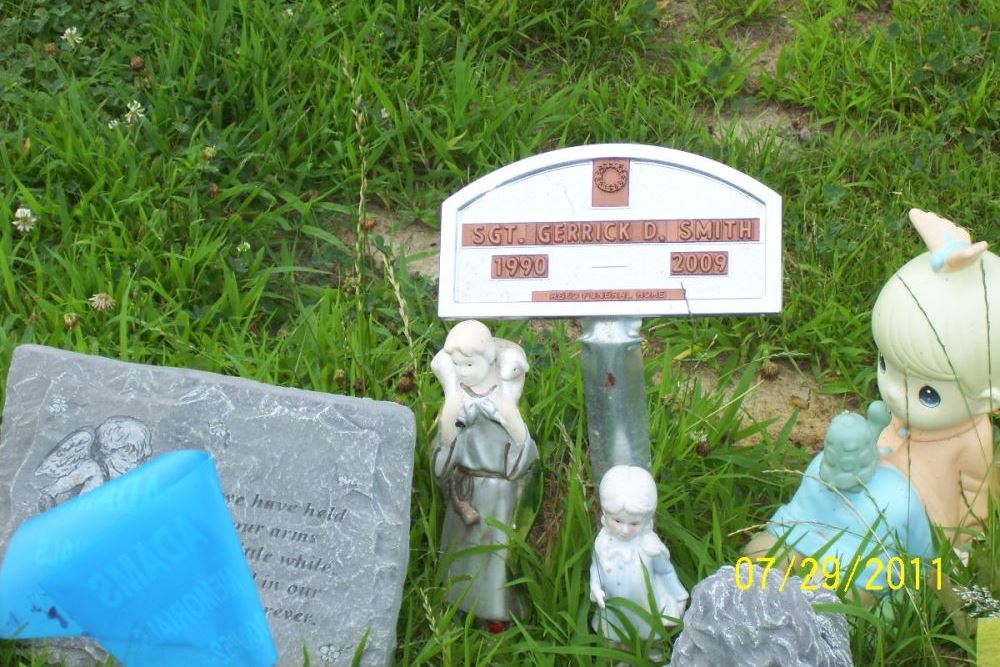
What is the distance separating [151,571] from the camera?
7.00 ft

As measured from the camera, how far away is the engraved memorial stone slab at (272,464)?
277 cm

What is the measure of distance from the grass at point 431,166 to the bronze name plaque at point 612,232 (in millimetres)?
505

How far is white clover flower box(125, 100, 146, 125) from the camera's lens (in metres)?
4.08

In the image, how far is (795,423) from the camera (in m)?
3.74

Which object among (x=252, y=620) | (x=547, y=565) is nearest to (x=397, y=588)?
(x=547, y=565)

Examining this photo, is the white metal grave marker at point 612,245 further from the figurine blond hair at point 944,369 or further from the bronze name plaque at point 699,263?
the figurine blond hair at point 944,369

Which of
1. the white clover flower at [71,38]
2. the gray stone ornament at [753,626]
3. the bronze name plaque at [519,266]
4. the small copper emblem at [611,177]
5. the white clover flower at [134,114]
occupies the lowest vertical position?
the gray stone ornament at [753,626]

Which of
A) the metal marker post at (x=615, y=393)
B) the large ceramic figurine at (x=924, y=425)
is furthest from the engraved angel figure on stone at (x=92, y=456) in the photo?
the large ceramic figurine at (x=924, y=425)

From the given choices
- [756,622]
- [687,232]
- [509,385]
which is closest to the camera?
[756,622]

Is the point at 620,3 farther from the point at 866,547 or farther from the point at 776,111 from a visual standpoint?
the point at 866,547

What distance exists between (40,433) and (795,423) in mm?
2111

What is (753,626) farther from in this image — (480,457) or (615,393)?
(480,457)

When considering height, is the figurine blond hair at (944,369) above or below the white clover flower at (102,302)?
below

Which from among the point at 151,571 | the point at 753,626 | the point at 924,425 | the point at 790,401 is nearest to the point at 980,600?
the point at 924,425
